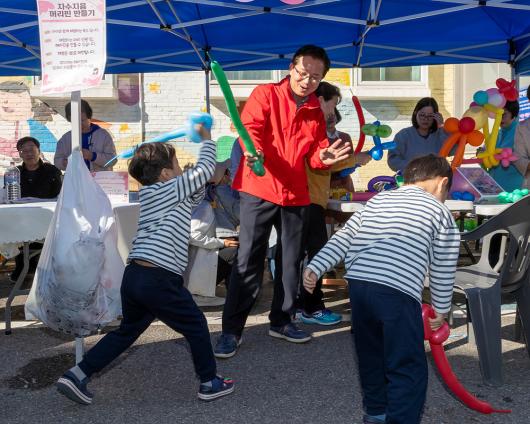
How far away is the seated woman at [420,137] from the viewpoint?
5.69 meters

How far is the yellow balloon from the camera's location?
495 centimetres

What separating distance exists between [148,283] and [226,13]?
3.43 meters

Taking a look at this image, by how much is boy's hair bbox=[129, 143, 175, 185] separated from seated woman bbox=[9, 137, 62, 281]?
3.28 metres

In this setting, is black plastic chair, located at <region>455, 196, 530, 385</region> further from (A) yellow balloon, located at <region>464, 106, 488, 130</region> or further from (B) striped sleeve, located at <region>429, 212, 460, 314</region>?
(A) yellow balloon, located at <region>464, 106, 488, 130</region>

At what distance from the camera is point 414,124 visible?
5805 millimetres

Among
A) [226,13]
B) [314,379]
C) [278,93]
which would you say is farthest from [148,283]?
[226,13]

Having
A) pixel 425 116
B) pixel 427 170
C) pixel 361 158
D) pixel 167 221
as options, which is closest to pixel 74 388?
pixel 167 221

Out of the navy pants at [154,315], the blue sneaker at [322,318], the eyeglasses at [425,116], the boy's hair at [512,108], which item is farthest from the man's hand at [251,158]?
the boy's hair at [512,108]

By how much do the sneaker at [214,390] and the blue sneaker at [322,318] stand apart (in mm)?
1433

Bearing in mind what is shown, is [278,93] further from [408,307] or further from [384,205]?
[408,307]

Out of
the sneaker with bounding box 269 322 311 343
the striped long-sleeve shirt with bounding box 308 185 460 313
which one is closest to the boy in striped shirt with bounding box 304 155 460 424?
the striped long-sleeve shirt with bounding box 308 185 460 313

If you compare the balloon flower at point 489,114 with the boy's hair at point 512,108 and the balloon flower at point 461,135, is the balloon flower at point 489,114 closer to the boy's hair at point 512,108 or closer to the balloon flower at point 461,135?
the balloon flower at point 461,135

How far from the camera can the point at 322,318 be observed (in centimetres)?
461

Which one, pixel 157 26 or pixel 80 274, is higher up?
pixel 157 26
